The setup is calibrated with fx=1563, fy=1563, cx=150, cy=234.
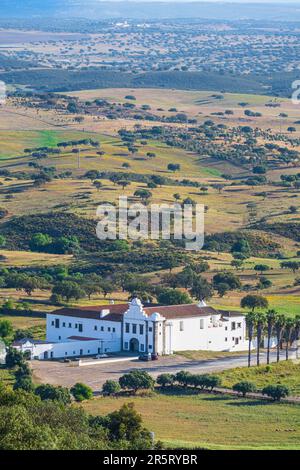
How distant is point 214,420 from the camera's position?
71.2 meters

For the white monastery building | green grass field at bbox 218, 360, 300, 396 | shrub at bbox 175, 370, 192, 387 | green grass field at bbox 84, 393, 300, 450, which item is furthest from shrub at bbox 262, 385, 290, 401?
the white monastery building

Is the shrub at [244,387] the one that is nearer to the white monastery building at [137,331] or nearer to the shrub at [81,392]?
the shrub at [81,392]

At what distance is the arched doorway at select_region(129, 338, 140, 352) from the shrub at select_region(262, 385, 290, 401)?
15.1 m

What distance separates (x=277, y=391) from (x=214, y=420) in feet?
23.4

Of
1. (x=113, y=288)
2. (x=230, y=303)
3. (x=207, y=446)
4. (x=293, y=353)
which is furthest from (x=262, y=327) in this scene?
(x=207, y=446)

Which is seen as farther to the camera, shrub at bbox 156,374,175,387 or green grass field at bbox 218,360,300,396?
green grass field at bbox 218,360,300,396

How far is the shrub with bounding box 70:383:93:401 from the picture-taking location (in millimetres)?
75188

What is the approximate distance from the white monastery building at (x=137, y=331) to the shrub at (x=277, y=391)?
13.9 metres

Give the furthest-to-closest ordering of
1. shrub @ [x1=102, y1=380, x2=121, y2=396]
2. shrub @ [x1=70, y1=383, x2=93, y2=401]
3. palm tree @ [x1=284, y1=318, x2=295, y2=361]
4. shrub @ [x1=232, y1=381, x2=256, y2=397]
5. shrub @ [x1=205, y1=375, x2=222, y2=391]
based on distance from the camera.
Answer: palm tree @ [x1=284, y1=318, x2=295, y2=361]
shrub @ [x1=205, y1=375, x2=222, y2=391]
shrub @ [x1=232, y1=381, x2=256, y2=397]
shrub @ [x1=102, y1=380, x2=121, y2=396]
shrub @ [x1=70, y1=383, x2=93, y2=401]

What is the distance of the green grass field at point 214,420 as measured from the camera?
6552 cm

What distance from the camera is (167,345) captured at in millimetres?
91500

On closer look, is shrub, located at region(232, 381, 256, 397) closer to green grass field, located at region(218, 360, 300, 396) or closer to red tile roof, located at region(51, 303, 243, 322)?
green grass field, located at region(218, 360, 300, 396)

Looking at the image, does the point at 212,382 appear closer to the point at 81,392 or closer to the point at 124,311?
the point at 81,392

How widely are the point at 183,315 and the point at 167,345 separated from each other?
242cm
